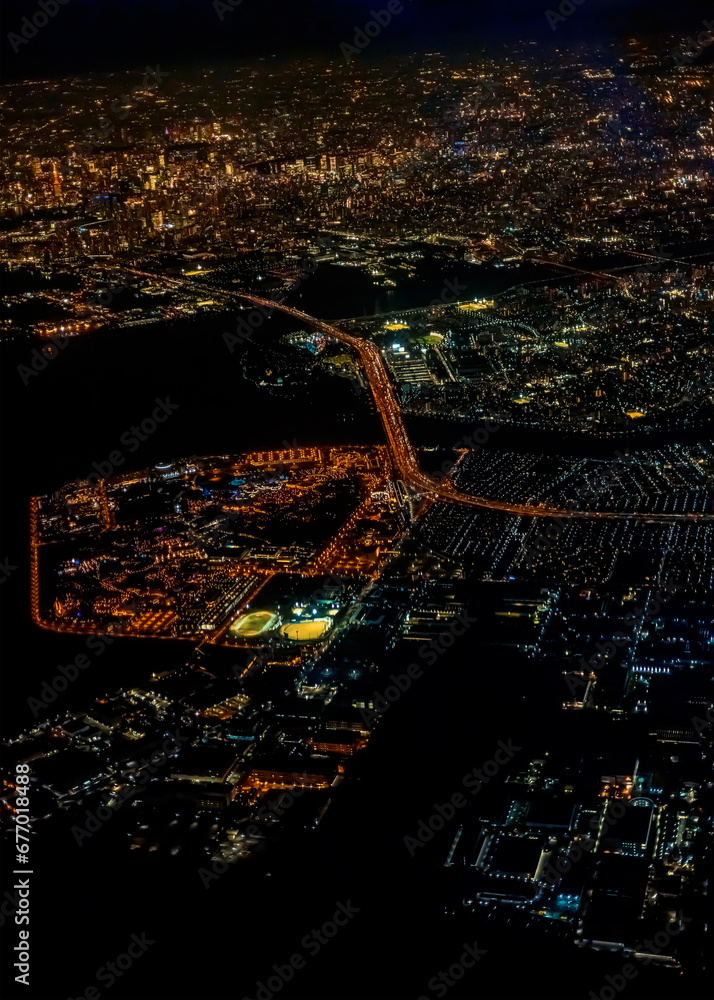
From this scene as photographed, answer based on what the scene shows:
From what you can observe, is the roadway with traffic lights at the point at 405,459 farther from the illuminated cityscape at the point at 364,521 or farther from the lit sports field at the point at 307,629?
the lit sports field at the point at 307,629

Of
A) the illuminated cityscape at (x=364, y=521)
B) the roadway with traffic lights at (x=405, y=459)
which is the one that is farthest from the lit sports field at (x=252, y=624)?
the roadway with traffic lights at (x=405, y=459)

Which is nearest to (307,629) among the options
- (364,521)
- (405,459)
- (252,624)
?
(252,624)

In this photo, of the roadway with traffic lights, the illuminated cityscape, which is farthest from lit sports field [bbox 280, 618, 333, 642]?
the roadway with traffic lights

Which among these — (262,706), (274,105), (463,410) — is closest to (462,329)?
(463,410)

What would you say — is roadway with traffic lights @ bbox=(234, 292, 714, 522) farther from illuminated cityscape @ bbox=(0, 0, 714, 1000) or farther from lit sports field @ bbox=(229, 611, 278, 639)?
lit sports field @ bbox=(229, 611, 278, 639)

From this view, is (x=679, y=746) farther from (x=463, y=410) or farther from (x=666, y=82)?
(x=666, y=82)

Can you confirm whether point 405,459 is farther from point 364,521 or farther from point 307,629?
point 307,629
